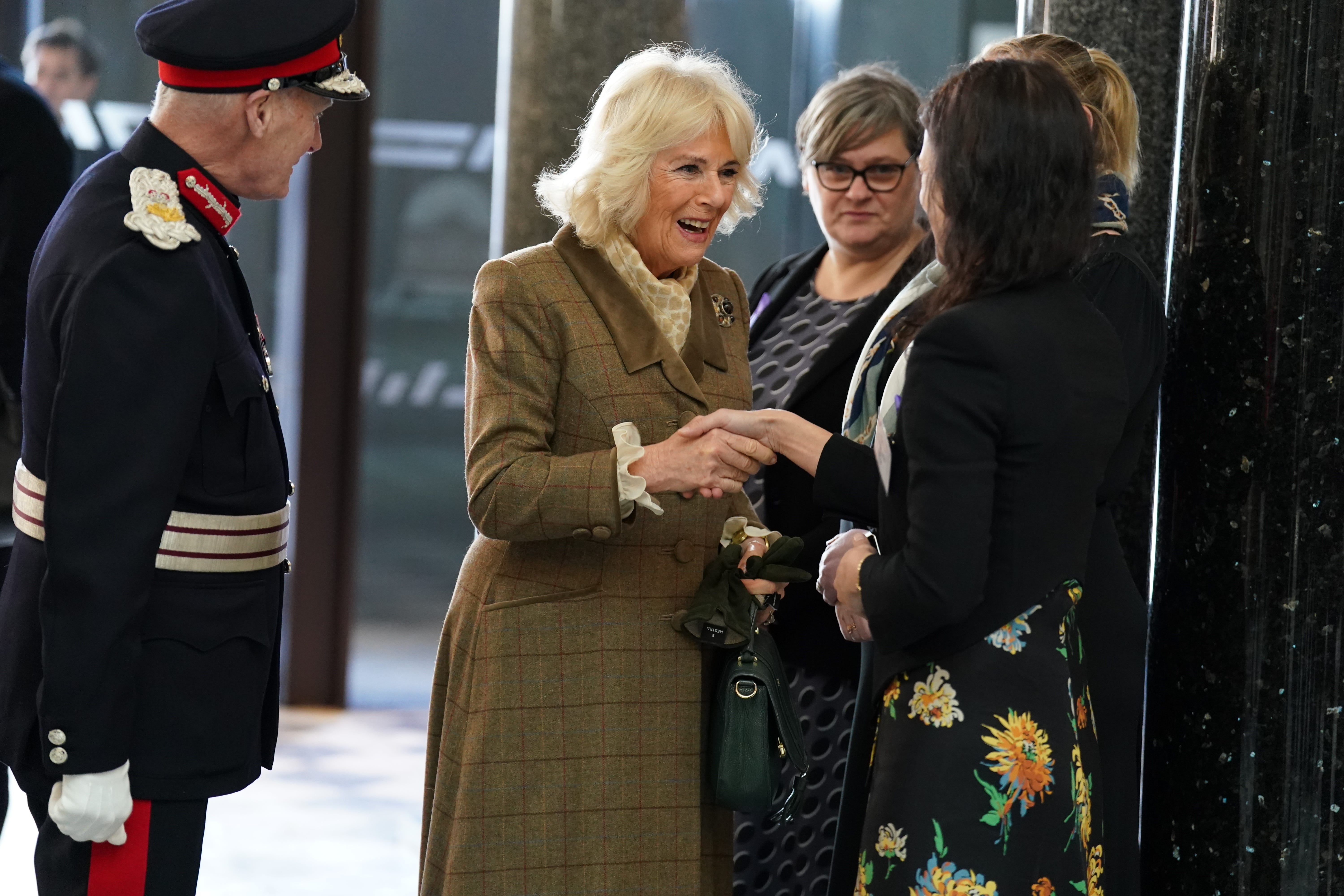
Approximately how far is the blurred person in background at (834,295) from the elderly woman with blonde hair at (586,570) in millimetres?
536

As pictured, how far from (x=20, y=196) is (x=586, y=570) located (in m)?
1.53

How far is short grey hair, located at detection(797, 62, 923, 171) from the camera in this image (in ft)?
9.67

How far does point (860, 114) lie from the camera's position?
294 centimetres

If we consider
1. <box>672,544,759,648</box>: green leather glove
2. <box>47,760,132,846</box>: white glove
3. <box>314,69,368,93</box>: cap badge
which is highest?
<box>314,69,368,93</box>: cap badge

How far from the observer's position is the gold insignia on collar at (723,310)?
251 cm

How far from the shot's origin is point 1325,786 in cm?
215

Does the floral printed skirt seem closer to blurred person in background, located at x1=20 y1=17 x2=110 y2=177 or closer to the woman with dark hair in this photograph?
the woman with dark hair

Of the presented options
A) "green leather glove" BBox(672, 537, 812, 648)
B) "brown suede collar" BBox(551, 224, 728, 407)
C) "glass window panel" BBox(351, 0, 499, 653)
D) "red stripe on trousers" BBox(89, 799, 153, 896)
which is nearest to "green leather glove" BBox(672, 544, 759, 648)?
"green leather glove" BBox(672, 537, 812, 648)

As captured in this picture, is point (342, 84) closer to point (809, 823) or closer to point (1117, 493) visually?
point (1117, 493)

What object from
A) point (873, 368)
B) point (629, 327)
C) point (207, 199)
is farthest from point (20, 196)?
point (873, 368)

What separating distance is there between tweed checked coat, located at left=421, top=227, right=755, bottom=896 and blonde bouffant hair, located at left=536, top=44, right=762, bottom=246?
11 centimetres

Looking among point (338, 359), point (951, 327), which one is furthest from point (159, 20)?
point (338, 359)

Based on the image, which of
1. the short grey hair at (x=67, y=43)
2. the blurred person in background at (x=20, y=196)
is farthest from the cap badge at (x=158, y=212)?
the short grey hair at (x=67, y=43)

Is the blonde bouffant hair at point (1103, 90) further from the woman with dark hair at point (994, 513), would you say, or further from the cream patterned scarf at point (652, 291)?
the cream patterned scarf at point (652, 291)
